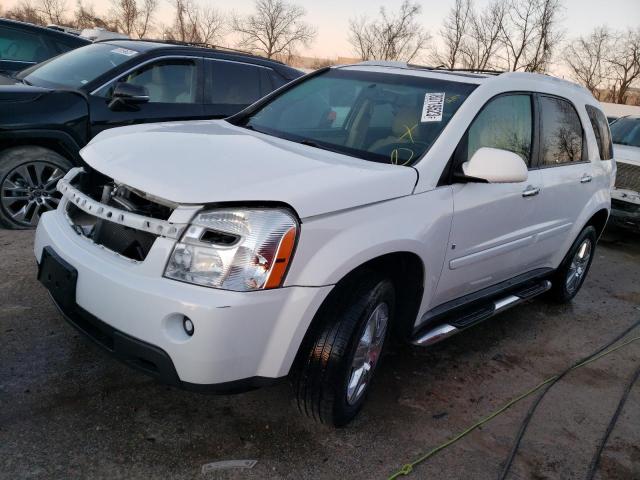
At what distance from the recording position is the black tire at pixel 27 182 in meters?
4.59

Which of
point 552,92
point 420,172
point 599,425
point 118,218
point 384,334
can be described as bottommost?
point 599,425

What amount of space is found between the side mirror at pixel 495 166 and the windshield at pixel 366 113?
26 cm

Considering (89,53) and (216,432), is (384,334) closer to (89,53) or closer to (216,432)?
(216,432)

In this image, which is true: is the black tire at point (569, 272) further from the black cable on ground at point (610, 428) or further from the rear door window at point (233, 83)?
the rear door window at point (233, 83)

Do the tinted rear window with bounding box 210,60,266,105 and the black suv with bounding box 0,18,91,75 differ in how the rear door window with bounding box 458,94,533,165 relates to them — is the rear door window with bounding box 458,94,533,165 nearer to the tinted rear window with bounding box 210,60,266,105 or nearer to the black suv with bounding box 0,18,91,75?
the tinted rear window with bounding box 210,60,266,105

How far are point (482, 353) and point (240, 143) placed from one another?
2.17 m

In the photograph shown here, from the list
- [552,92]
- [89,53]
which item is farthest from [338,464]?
[89,53]

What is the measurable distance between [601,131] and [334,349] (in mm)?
3417

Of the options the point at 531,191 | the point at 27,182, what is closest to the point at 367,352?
the point at 531,191

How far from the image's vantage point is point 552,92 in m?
3.98

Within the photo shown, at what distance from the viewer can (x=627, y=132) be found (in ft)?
28.8

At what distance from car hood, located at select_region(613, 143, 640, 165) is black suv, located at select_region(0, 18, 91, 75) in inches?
280

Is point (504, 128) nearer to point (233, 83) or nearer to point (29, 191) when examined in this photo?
point (233, 83)

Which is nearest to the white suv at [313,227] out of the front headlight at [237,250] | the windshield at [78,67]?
the front headlight at [237,250]
